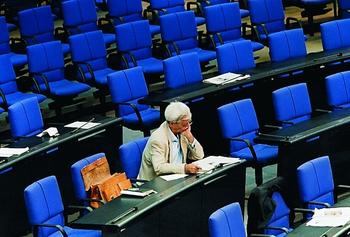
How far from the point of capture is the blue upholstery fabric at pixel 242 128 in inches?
300

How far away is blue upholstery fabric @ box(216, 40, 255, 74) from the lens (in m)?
9.20

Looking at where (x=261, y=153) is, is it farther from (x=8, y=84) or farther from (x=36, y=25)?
(x=36, y=25)

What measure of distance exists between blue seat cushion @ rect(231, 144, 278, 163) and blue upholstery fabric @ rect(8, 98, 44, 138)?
1706 mm

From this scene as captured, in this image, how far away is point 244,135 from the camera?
309 inches

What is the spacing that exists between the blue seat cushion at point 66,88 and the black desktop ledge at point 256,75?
1218 mm

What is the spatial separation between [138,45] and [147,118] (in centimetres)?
185

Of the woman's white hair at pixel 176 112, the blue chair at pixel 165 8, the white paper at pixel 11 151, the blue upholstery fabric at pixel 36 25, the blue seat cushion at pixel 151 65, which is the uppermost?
the blue upholstery fabric at pixel 36 25

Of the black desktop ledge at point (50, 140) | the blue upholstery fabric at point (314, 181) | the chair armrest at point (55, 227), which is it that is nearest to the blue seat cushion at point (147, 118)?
the black desktop ledge at point (50, 140)

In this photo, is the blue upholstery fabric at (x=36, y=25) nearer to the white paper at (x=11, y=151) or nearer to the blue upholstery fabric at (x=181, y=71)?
the blue upholstery fabric at (x=181, y=71)

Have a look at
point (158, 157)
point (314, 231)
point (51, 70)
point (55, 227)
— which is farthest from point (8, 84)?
point (314, 231)

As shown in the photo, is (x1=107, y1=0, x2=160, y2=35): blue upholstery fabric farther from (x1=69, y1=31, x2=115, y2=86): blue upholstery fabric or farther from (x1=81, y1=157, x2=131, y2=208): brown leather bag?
(x1=81, y1=157, x2=131, y2=208): brown leather bag

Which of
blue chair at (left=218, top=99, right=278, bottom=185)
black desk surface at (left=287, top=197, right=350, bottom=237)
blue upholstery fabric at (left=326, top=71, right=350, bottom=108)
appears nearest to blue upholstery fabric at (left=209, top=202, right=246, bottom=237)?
black desk surface at (left=287, top=197, right=350, bottom=237)

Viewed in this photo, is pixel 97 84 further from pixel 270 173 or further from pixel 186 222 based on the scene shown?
pixel 186 222

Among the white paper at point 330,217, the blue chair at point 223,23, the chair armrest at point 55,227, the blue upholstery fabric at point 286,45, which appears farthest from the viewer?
the blue chair at point 223,23
